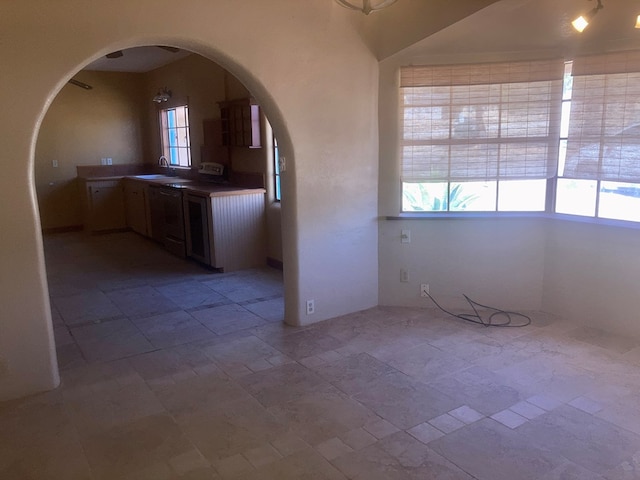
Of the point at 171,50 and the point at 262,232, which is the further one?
the point at 171,50

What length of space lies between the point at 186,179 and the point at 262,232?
217 centimetres

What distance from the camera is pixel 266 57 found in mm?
3705

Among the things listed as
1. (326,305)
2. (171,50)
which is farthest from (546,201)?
(171,50)

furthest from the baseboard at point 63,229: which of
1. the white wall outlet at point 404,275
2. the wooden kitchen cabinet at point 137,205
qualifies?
the white wall outlet at point 404,275

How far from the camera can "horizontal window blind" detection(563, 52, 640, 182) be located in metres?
3.68

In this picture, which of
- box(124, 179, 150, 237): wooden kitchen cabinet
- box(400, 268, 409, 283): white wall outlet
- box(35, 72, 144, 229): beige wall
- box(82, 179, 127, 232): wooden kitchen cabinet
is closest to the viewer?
box(400, 268, 409, 283): white wall outlet

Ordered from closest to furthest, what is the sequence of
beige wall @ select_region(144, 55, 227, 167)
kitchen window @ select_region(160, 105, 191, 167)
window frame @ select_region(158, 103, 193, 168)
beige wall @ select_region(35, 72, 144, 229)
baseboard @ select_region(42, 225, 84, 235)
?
beige wall @ select_region(144, 55, 227, 167) < window frame @ select_region(158, 103, 193, 168) < kitchen window @ select_region(160, 105, 191, 167) < beige wall @ select_region(35, 72, 144, 229) < baseboard @ select_region(42, 225, 84, 235)

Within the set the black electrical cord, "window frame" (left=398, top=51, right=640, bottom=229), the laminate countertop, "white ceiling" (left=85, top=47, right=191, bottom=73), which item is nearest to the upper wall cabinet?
the laminate countertop

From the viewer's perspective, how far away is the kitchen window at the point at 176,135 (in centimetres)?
809

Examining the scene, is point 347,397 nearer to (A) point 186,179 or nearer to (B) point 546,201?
(B) point 546,201

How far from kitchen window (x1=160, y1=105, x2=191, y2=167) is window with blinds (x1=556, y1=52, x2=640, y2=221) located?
5528 mm

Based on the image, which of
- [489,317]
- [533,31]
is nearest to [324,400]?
[489,317]

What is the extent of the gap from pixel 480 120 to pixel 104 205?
20.9 ft

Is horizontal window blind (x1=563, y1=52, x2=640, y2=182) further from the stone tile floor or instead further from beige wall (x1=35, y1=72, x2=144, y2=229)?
beige wall (x1=35, y1=72, x2=144, y2=229)
